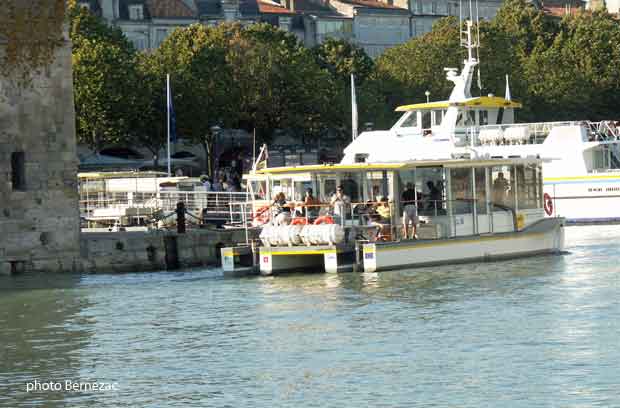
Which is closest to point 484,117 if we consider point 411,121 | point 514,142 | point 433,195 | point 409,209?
point 514,142

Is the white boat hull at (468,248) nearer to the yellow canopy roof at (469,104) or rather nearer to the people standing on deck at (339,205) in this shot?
the people standing on deck at (339,205)

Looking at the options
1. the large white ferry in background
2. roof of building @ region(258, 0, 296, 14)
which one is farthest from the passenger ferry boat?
roof of building @ region(258, 0, 296, 14)

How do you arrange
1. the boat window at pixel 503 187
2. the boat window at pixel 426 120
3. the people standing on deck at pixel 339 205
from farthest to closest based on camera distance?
the boat window at pixel 426 120, the boat window at pixel 503 187, the people standing on deck at pixel 339 205

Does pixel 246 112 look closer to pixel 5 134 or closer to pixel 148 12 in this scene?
pixel 148 12

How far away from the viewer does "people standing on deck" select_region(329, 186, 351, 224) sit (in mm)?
36062

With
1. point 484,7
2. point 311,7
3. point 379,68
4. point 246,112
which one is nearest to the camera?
point 246,112

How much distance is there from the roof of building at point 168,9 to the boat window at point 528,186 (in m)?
66.7

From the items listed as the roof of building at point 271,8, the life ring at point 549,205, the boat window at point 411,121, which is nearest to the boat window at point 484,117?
the boat window at point 411,121

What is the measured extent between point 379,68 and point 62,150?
168ft

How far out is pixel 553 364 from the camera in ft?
75.6

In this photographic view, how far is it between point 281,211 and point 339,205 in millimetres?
1489

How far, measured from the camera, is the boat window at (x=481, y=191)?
124ft

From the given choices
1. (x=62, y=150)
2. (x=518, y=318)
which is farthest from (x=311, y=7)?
(x=518, y=318)

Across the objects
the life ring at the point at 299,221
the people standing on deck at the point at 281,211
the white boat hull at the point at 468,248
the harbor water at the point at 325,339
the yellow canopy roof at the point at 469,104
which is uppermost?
the yellow canopy roof at the point at 469,104
